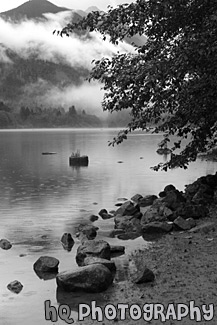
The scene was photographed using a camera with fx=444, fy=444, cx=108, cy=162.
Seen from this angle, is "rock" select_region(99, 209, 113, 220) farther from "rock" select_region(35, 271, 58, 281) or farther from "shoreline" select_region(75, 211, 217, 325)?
"rock" select_region(35, 271, 58, 281)

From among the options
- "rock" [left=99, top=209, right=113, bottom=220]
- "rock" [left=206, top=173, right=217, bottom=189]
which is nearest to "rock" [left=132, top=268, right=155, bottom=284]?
"rock" [left=99, top=209, right=113, bottom=220]

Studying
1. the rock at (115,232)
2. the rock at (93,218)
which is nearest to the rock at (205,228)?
the rock at (115,232)

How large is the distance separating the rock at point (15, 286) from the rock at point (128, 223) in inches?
367

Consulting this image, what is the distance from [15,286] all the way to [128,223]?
10373mm

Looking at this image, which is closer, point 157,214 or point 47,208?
point 157,214

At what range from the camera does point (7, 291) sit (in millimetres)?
15695

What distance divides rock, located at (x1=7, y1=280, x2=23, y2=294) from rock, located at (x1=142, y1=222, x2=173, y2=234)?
885cm

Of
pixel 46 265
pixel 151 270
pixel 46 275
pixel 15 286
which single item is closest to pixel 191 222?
pixel 151 270

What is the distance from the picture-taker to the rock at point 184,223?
2253 cm

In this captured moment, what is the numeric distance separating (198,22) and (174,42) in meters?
1.45

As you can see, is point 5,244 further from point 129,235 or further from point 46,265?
point 129,235

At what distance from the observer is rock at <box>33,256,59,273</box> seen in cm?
1773

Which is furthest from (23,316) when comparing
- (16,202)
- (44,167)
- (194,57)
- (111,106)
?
(44,167)

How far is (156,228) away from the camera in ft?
76.0
